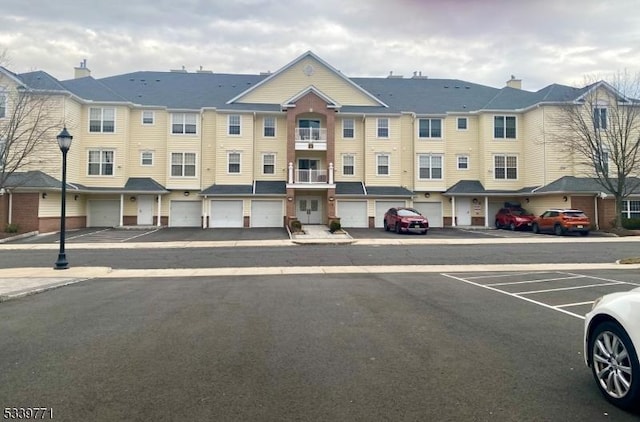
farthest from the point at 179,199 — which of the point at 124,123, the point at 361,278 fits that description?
the point at 361,278

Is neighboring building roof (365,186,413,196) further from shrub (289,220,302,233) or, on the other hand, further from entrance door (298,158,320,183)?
shrub (289,220,302,233)

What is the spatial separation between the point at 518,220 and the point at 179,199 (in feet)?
84.2

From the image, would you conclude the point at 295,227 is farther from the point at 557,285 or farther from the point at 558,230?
the point at 557,285

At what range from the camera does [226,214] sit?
31.1 m

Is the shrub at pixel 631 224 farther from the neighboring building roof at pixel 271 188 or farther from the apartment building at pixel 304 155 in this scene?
the neighboring building roof at pixel 271 188

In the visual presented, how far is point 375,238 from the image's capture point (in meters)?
24.2

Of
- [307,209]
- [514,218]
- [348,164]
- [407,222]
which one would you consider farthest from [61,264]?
[514,218]

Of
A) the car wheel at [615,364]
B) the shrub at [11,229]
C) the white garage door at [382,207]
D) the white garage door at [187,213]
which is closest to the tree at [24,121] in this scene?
the shrub at [11,229]

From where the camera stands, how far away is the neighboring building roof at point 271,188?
101ft

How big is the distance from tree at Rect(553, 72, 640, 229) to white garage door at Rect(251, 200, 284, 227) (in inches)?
844

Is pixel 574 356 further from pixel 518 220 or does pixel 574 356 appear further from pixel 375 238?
pixel 518 220

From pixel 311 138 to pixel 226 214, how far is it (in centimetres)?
882

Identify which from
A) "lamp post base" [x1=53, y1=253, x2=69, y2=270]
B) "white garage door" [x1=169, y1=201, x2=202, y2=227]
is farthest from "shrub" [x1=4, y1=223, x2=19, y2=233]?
"lamp post base" [x1=53, y1=253, x2=69, y2=270]

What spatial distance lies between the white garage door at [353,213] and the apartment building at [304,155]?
0.26 ft
